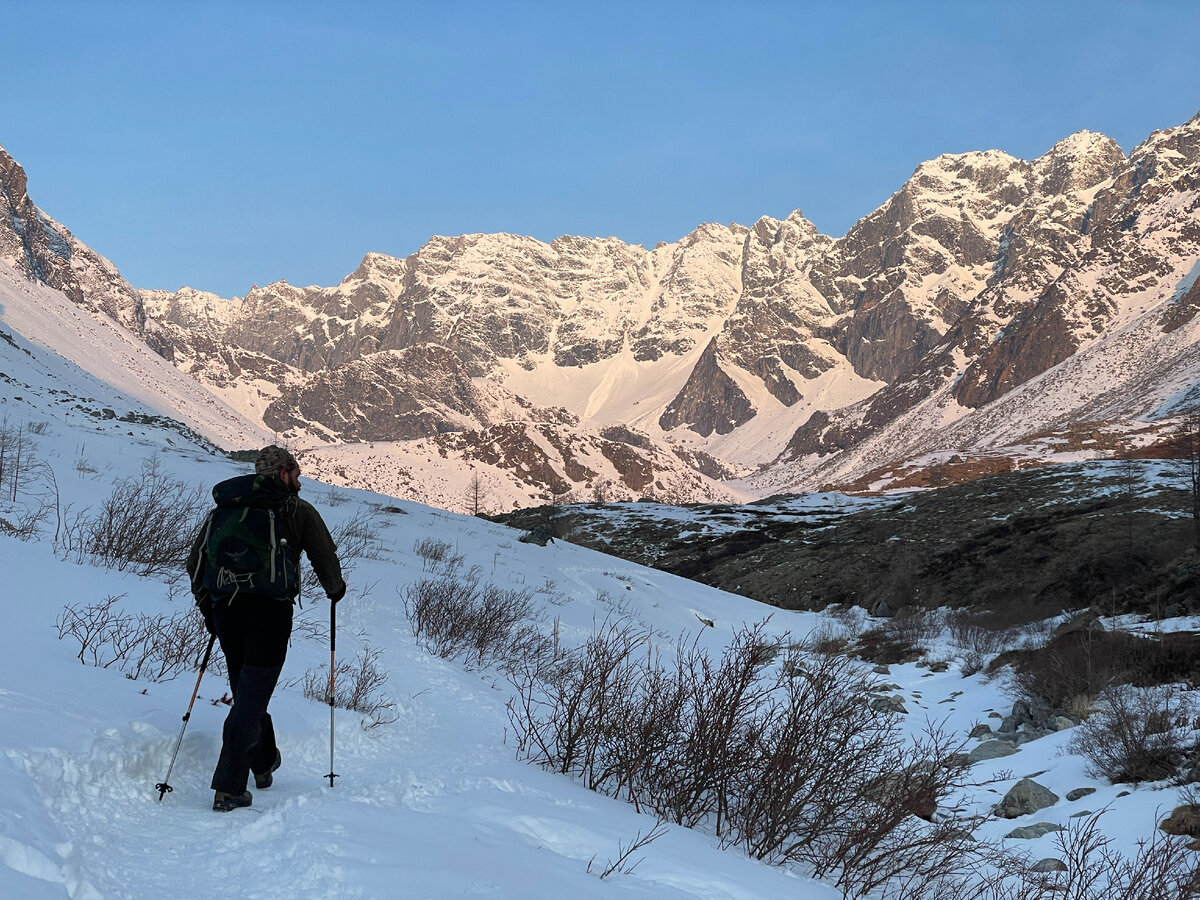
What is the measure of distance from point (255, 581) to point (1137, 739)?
7.21 metres

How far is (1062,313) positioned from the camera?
191 metres

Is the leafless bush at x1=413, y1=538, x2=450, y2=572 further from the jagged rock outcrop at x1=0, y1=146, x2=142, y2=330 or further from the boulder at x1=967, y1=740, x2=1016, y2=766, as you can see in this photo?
the jagged rock outcrop at x1=0, y1=146, x2=142, y2=330

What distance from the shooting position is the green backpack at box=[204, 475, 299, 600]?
166 inches

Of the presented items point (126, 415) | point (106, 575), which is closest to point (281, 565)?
point (106, 575)

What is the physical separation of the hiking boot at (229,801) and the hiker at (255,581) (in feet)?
0.67

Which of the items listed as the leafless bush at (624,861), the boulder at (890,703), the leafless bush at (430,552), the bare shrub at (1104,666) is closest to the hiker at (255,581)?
the leafless bush at (624,861)

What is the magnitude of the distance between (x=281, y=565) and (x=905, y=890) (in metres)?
3.50

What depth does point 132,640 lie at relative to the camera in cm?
582

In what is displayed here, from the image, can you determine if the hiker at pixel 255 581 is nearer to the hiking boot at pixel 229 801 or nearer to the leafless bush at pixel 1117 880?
the hiking boot at pixel 229 801

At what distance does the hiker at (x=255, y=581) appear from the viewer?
Result: 13.8 ft

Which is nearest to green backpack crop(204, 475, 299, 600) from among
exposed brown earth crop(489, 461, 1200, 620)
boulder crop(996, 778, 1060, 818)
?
boulder crop(996, 778, 1060, 818)

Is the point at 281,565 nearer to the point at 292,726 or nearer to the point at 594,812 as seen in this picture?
the point at 292,726

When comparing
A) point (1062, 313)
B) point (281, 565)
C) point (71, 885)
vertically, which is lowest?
Result: point (71, 885)

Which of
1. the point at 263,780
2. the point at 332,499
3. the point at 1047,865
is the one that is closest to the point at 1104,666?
the point at 1047,865
